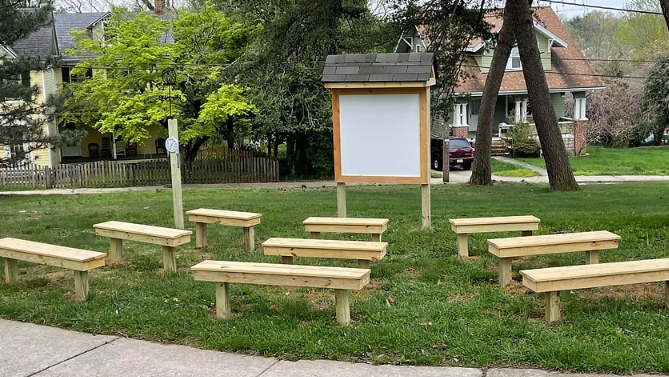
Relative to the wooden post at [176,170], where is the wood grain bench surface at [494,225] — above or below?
below

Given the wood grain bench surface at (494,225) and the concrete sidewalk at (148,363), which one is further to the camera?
the wood grain bench surface at (494,225)

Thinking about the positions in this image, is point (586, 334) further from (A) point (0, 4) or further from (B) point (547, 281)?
(A) point (0, 4)

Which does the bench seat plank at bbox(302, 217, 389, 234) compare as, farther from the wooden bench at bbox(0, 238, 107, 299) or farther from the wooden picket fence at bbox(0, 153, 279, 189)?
the wooden picket fence at bbox(0, 153, 279, 189)

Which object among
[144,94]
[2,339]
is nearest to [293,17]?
[2,339]

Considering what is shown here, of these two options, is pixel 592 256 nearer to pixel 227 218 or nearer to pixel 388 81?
pixel 388 81

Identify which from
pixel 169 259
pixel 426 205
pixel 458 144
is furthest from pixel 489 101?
pixel 169 259

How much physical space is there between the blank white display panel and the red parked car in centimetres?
2290

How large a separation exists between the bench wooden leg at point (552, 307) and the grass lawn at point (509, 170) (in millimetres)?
23852

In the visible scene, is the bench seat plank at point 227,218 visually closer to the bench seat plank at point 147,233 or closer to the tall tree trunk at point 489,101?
the bench seat plank at point 147,233

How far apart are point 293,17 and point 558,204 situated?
25.0 ft

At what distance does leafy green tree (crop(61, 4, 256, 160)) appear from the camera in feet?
89.9

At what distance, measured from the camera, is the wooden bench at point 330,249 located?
6520 millimetres

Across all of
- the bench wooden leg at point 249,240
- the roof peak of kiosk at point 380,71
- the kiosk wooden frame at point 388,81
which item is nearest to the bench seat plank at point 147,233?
the bench wooden leg at point 249,240

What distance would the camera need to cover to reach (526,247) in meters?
6.19
